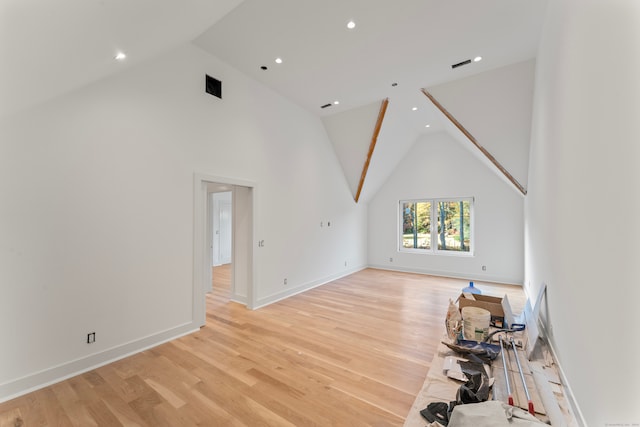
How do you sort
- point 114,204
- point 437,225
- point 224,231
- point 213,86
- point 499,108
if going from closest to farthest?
point 114,204, point 213,86, point 499,108, point 437,225, point 224,231

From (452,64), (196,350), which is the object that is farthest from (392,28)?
(196,350)

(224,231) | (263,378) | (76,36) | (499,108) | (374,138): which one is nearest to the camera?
(76,36)

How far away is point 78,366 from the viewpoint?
97.6 inches

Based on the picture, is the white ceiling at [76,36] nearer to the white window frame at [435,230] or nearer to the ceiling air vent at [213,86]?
the ceiling air vent at [213,86]

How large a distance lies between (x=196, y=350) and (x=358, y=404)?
6.28ft

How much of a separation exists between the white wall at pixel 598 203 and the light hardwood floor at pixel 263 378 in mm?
1240

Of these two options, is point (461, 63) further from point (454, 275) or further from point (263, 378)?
point (454, 275)

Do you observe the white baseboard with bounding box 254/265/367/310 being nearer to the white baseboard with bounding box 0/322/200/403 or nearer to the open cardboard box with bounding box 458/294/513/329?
the white baseboard with bounding box 0/322/200/403

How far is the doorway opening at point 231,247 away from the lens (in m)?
3.49

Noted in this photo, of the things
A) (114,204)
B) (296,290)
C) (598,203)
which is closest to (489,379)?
(598,203)

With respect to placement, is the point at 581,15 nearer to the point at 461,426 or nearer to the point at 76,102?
the point at 461,426

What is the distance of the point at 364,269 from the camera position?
301 inches

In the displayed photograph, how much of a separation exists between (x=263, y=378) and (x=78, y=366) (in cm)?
180

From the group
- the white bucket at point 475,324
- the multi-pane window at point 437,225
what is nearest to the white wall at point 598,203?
the white bucket at point 475,324
